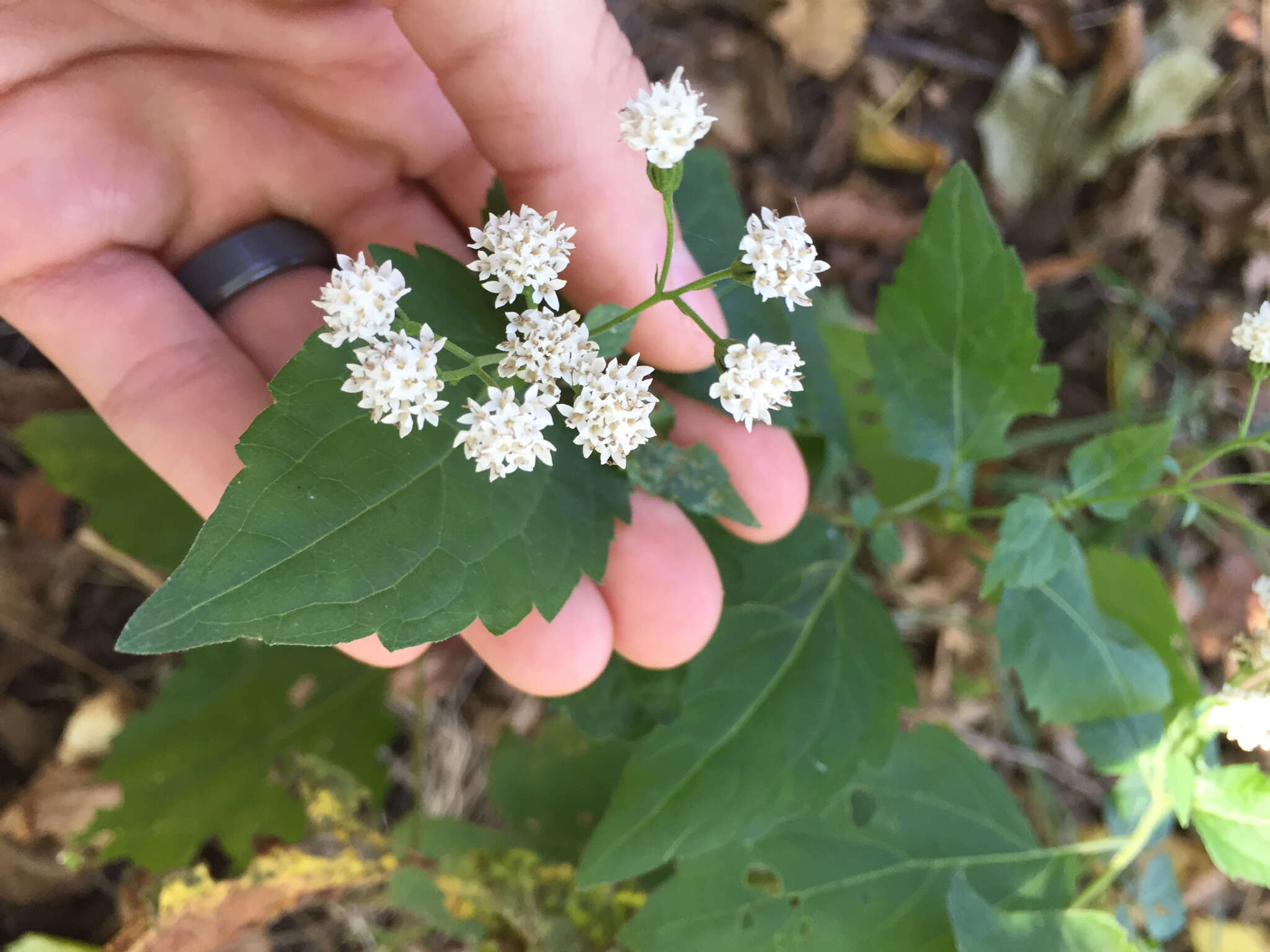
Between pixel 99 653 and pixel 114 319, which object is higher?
pixel 114 319

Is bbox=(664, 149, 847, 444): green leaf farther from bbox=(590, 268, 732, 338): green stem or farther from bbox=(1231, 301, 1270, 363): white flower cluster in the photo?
bbox=(1231, 301, 1270, 363): white flower cluster

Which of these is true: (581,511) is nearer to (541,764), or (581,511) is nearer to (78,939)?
(541,764)

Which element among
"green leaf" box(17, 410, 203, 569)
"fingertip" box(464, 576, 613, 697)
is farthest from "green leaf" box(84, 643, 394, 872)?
"fingertip" box(464, 576, 613, 697)

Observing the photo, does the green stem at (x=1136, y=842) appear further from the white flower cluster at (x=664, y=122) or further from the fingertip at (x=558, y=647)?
the white flower cluster at (x=664, y=122)

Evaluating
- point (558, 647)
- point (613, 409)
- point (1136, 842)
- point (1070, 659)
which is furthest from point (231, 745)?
point (1136, 842)

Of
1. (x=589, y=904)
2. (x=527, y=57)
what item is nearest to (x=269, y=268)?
(x=527, y=57)

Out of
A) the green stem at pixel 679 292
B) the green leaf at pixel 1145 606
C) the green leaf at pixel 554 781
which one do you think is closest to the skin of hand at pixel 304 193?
the green stem at pixel 679 292
